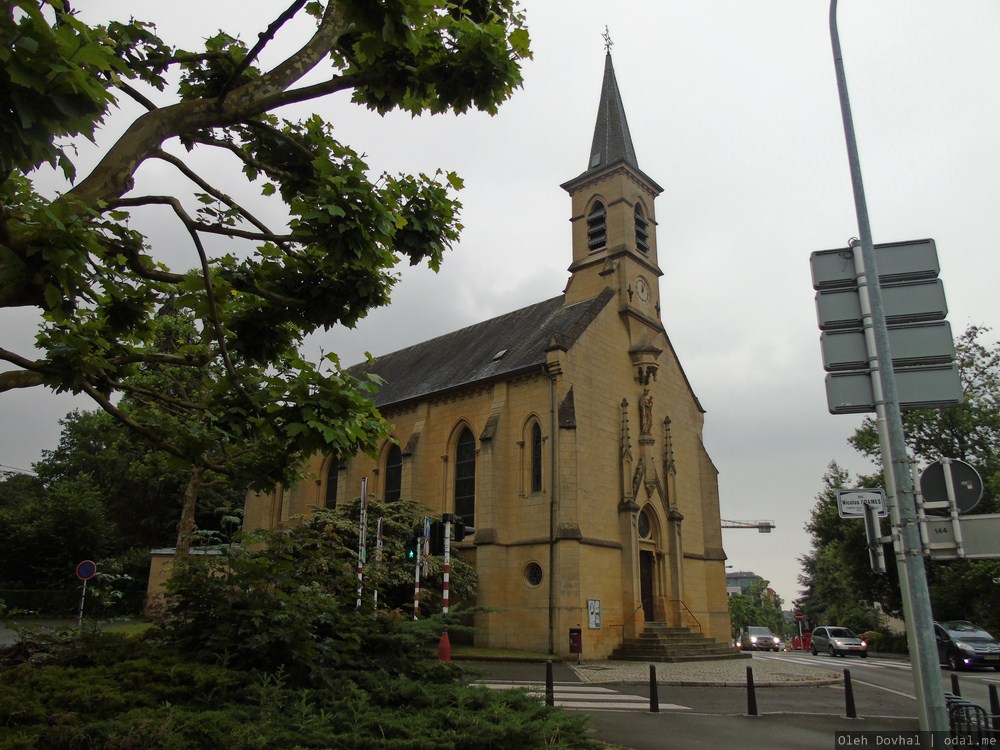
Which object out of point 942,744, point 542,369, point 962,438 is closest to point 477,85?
point 942,744

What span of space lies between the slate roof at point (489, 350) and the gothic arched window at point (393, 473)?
2215 mm

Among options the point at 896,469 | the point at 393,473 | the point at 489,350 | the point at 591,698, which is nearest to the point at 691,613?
the point at 489,350

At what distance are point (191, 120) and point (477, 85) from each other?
2.44 meters

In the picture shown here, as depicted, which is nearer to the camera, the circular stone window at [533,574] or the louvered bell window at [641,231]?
the circular stone window at [533,574]

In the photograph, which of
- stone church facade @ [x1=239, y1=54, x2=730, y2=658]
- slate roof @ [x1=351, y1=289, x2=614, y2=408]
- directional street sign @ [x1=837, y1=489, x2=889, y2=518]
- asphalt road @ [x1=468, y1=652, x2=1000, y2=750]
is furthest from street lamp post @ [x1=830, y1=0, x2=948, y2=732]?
slate roof @ [x1=351, y1=289, x2=614, y2=408]

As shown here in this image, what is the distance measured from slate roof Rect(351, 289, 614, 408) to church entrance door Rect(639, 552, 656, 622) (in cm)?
826

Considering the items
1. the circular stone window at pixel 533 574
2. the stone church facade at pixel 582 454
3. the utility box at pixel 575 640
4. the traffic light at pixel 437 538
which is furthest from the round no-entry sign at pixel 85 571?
the utility box at pixel 575 640

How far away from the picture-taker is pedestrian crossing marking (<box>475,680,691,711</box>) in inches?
467

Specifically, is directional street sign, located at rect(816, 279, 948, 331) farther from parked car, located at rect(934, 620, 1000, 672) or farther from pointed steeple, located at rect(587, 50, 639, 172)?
pointed steeple, located at rect(587, 50, 639, 172)

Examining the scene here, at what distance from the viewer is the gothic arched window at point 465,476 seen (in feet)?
88.5

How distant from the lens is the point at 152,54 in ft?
22.8

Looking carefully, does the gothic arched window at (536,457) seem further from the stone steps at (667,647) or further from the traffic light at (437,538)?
the stone steps at (667,647)

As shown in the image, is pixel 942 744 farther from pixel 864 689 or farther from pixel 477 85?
pixel 864 689

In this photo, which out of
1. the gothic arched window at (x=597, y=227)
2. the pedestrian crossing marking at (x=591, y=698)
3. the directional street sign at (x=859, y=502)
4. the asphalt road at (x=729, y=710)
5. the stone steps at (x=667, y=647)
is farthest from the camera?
the gothic arched window at (x=597, y=227)
